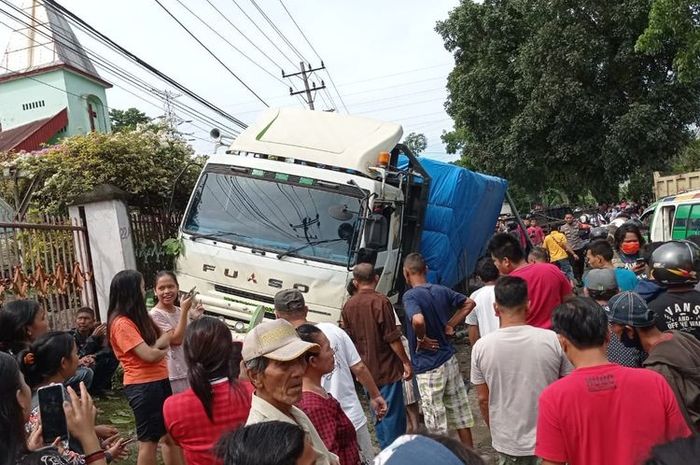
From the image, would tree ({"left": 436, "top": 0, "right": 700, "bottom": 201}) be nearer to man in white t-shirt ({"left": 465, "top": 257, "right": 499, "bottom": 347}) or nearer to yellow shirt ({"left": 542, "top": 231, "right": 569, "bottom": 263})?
yellow shirt ({"left": 542, "top": 231, "right": 569, "bottom": 263})

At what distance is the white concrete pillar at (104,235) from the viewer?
752cm

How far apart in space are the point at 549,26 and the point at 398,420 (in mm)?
18082

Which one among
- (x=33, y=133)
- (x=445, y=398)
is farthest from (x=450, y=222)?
(x=33, y=133)

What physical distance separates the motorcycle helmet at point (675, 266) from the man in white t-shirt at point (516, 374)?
0.67m

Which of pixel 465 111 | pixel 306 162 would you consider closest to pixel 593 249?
pixel 306 162

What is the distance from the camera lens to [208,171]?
7133mm

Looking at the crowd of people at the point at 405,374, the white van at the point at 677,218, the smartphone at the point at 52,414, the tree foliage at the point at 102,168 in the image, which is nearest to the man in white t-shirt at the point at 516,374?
the crowd of people at the point at 405,374

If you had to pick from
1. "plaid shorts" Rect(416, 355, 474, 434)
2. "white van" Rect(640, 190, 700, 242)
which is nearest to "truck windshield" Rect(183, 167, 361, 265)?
"plaid shorts" Rect(416, 355, 474, 434)

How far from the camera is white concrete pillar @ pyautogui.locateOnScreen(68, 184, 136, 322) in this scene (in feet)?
24.7

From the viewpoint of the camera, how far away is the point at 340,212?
260 inches

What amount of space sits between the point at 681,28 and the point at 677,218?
11.4 ft

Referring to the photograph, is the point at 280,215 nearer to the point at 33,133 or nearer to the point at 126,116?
the point at 33,133

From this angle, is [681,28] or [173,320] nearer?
[173,320]

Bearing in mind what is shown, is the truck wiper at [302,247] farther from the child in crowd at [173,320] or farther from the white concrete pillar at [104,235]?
the white concrete pillar at [104,235]
